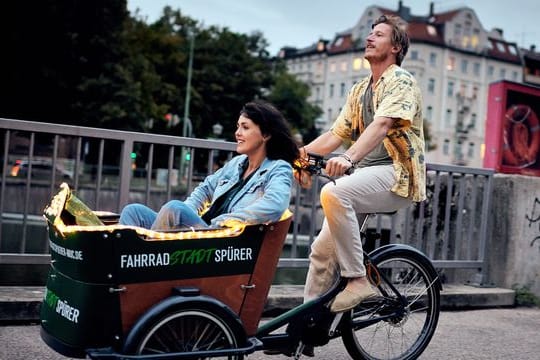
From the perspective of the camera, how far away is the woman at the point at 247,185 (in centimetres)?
341

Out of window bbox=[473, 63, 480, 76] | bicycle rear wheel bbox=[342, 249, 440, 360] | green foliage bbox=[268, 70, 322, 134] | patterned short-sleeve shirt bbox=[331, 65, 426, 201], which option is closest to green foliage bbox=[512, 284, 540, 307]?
bicycle rear wheel bbox=[342, 249, 440, 360]

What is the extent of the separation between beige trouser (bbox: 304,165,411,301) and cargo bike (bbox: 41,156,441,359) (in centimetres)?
33

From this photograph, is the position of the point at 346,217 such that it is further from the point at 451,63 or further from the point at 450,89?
the point at 451,63

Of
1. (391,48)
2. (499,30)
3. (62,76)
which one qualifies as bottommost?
(391,48)

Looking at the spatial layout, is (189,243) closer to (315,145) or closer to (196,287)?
(196,287)

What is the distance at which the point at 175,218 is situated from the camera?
11.1 ft

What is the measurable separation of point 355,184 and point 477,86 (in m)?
99.8

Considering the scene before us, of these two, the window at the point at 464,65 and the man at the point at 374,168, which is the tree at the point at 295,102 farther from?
the man at the point at 374,168

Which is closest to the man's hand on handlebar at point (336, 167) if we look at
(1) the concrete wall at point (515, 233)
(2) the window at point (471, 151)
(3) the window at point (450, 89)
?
(1) the concrete wall at point (515, 233)

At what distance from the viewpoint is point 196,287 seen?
129 inches

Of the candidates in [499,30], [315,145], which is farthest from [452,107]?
[315,145]

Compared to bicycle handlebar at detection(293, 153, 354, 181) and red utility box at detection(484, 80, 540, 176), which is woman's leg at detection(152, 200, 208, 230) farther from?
red utility box at detection(484, 80, 540, 176)

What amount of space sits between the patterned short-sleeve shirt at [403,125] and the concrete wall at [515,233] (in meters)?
3.36

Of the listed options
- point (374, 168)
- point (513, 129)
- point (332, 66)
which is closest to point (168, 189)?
point (374, 168)
